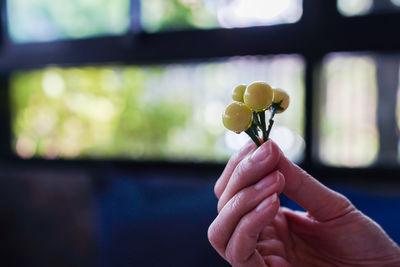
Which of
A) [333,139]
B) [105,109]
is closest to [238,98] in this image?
[333,139]

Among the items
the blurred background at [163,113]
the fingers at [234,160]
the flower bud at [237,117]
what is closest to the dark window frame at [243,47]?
the blurred background at [163,113]

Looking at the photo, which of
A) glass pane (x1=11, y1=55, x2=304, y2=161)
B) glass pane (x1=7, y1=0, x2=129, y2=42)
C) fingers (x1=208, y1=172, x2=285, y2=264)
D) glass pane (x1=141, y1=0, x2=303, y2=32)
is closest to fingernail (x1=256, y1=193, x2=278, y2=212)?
fingers (x1=208, y1=172, x2=285, y2=264)

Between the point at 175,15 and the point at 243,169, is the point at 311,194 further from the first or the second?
the point at 175,15

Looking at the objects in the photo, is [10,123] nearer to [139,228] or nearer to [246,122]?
[139,228]

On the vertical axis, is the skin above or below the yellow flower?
below

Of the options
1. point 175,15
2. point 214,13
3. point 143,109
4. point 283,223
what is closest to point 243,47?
point 214,13

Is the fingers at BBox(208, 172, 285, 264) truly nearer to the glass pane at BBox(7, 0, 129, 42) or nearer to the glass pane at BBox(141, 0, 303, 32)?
the glass pane at BBox(141, 0, 303, 32)
